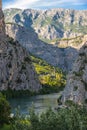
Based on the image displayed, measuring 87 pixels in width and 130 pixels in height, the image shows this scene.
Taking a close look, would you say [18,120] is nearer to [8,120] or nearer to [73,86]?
[8,120]

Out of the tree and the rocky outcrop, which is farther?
the rocky outcrop

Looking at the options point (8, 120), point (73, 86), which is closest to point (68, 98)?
point (73, 86)

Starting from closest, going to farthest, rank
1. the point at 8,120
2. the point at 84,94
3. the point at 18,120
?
the point at 18,120 → the point at 8,120 → the point at 84,94

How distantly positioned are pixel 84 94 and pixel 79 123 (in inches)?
4857

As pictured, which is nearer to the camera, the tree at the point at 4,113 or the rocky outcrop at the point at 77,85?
the tree at the point at 4,113

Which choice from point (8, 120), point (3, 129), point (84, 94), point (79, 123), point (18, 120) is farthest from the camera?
point (84, 94)

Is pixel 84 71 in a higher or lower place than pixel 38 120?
lower

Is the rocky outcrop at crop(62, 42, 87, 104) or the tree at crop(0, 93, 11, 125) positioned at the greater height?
the tree at crop(0, 93, 11, 125)

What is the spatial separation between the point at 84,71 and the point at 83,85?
8.30 meters

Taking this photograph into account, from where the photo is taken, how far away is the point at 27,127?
64000 mm

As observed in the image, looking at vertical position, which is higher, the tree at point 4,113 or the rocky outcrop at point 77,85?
the tree at point 4,113

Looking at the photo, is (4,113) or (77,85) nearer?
(4,113)

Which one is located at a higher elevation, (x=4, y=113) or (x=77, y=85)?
(x=4, y=113)

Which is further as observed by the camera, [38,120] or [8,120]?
[8,120]
